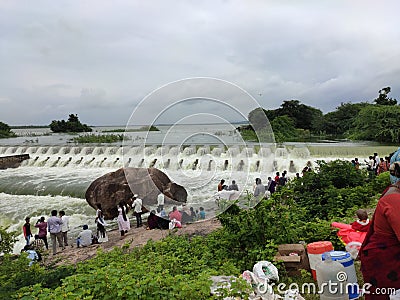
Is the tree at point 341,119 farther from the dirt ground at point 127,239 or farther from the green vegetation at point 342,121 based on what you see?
the dirt ground at point 127,239

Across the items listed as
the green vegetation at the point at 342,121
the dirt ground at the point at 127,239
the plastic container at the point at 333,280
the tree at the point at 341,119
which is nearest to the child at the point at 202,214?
the dirt ground at the point at 127,239

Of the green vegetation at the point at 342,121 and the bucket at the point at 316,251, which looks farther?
the green vegetation at the point at 342,121

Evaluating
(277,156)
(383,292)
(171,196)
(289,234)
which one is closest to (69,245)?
(171,196)

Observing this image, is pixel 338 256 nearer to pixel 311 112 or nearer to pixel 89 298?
pixel 89 298

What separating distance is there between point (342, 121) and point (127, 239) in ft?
128

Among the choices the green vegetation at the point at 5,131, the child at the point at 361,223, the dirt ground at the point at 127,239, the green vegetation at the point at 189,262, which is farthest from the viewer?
the green vegetation at the point at 5,131

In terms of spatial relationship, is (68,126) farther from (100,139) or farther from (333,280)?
(333,280)

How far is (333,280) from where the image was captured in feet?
11.0

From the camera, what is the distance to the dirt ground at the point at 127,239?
7664 mm

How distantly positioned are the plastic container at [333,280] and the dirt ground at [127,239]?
400 cm

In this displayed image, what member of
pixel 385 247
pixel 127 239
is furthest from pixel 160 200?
pixel 385 247

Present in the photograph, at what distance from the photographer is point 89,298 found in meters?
2.67

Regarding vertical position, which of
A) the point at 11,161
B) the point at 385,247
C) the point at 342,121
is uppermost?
the point at 342,121

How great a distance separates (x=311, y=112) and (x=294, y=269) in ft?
137
